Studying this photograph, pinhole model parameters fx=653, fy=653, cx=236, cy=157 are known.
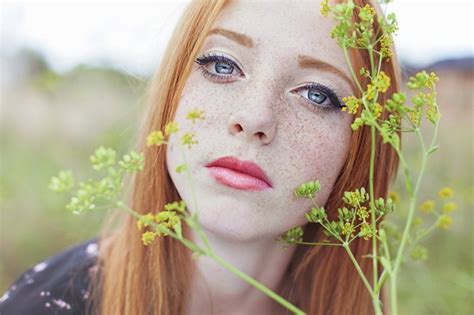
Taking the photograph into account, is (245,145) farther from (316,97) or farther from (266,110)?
(316,97)

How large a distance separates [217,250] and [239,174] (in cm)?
27

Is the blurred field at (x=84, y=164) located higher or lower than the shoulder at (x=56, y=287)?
higher

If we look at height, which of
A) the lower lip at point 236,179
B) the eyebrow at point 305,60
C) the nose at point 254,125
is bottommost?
the lower lip at point 236,179

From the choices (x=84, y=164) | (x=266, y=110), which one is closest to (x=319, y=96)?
(x=266, y=110)

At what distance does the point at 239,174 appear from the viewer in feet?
3.81

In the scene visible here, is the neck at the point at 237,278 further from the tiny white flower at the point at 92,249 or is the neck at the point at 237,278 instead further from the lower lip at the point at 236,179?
the tiny white flower at the point at 92,249

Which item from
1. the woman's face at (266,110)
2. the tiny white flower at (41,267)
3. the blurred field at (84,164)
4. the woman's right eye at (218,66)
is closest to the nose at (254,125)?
the woman's face at (266,110)

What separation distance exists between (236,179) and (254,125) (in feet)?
0.34

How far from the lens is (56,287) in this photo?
1.61 m

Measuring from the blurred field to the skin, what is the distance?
490mm

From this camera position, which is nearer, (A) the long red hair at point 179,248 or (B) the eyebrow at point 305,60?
(B) the eyebrow at point 305,60

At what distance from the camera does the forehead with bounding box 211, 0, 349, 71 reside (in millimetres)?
1186

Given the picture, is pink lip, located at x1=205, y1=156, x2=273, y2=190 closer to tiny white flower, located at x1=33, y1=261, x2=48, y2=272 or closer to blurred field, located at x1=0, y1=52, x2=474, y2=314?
blurred field, located at x1=0, y1=52, x2=474, y2=314

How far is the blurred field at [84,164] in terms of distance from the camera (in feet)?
8.08
